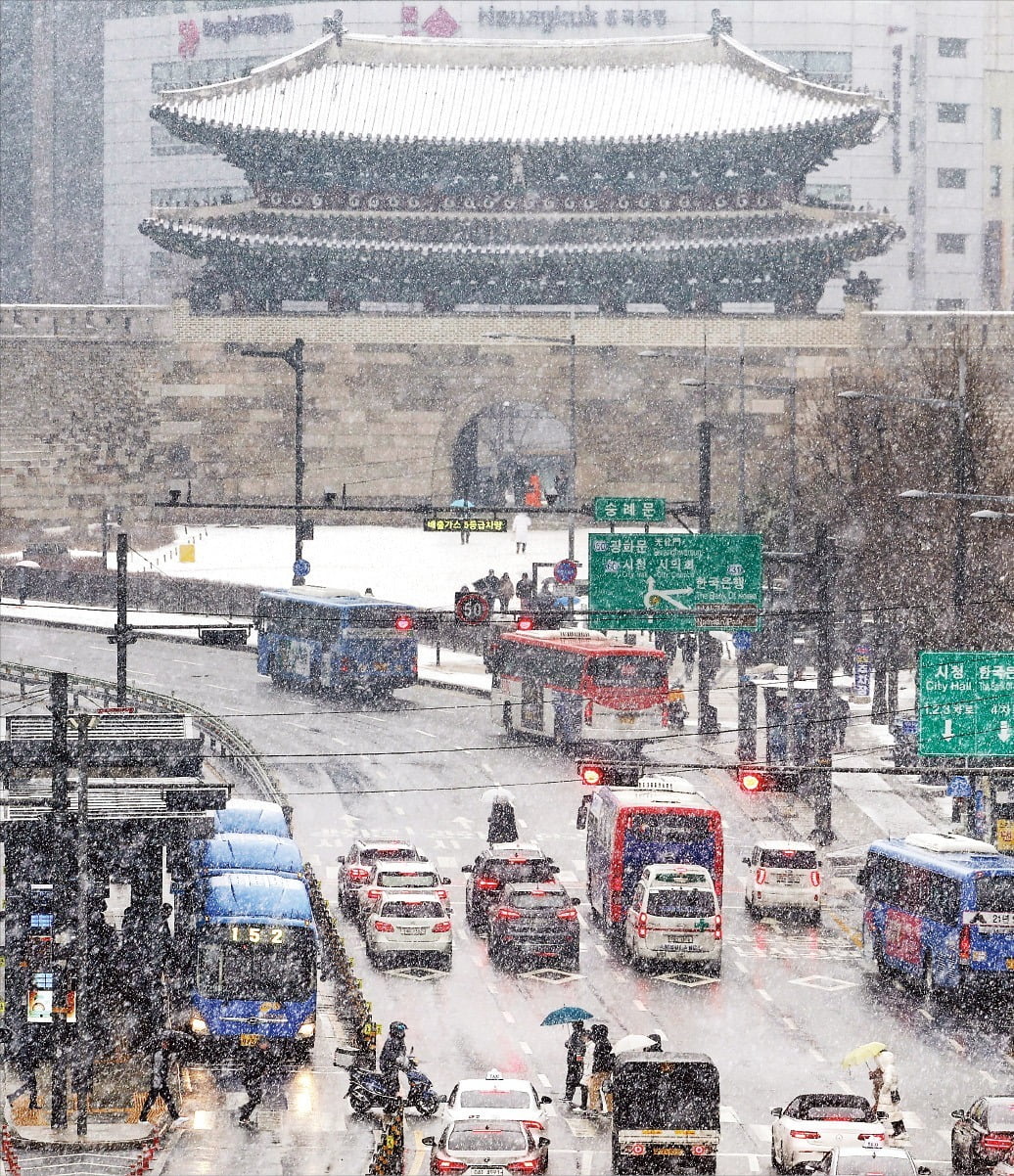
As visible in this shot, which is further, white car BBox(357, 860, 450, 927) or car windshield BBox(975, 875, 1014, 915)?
white car BBox(357, 860, 450, 927)

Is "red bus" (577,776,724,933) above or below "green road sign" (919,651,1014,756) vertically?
below

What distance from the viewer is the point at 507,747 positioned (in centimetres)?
5066

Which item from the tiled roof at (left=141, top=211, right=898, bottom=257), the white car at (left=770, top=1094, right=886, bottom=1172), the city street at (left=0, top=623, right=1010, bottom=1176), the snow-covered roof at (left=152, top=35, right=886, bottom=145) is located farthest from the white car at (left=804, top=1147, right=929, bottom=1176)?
the snow-covered roof at (left=152, top=35, right=886, bottom=145)

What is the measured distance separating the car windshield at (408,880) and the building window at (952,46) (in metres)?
89.4

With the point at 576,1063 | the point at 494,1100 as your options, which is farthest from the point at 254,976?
the point at 494,1100

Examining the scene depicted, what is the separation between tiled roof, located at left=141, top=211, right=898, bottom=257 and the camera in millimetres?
78438

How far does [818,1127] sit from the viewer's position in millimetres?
23922

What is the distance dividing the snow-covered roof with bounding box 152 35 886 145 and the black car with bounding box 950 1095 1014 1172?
5669cm

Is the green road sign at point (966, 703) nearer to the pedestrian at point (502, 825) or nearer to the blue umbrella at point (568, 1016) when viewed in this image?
the blue umbrella at point (568, 1016)

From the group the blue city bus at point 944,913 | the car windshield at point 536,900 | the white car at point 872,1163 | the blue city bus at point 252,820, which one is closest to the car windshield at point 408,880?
the car windshield at point 536,900

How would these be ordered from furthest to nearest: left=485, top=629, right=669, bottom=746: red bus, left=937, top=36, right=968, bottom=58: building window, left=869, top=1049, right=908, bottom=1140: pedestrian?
left=937, top=36, right=968, bottom=58: building window
left=485, top=629, right=669, bottom=746: red bus
left=869, top=1049, right=908, bottom=1140: pedestrian

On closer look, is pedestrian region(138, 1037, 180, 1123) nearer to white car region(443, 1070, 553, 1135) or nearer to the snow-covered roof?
white car region(443, 1070, 553, 1135)

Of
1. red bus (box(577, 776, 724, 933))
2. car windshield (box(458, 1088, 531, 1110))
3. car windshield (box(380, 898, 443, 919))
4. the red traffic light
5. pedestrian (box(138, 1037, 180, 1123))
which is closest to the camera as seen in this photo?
car windshield (box(458, 1088, 531, 1110))

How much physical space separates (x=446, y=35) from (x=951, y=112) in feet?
88.8
